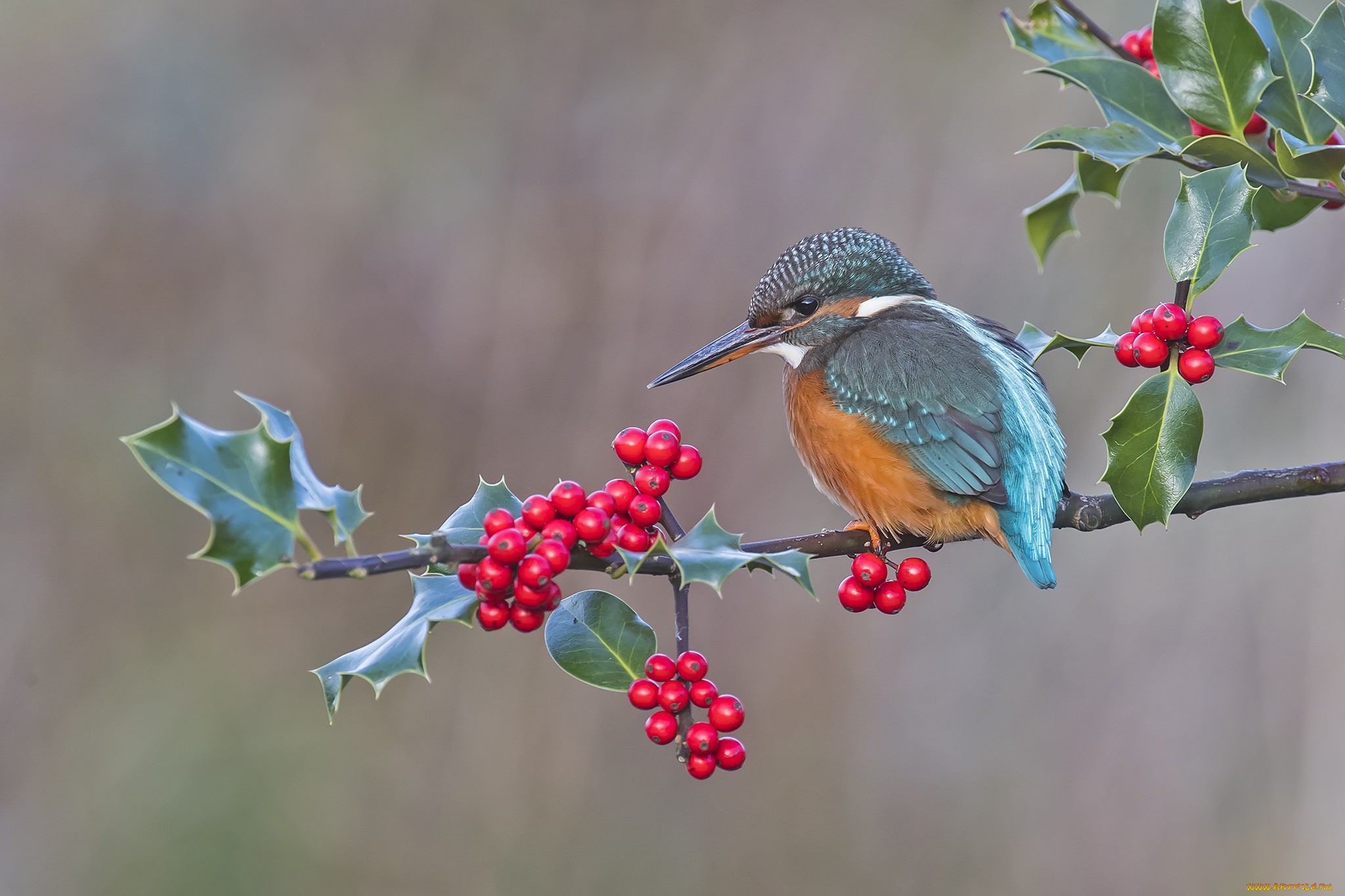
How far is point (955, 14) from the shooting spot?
11.1 feet

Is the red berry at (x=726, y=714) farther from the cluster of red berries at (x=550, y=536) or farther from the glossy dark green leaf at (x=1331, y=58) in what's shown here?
the glossy dark green leaf at (x=1331, y=58)

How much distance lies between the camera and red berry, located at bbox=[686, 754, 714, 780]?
1.07m

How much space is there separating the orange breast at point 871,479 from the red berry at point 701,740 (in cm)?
75

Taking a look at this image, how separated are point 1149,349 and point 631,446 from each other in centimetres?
58

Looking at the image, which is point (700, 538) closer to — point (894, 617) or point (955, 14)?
point (894, 617)

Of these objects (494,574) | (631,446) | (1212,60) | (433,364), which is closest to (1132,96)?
(1212,60)

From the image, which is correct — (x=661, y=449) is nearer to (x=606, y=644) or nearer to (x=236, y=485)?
(x=606, y=644)

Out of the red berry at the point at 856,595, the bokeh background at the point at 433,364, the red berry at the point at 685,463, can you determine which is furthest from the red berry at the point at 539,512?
the bokeh background at the point at 433,364

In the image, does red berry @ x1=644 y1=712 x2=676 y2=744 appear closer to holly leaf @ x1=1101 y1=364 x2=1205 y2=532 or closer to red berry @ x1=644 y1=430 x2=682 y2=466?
red berry @ x1=644 y1=430 x2=682 y2=466

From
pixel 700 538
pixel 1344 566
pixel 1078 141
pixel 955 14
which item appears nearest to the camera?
pixel 700 538

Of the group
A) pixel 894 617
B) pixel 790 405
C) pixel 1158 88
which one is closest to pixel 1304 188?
pixel 1158 88

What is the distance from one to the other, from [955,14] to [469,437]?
6.98 ft

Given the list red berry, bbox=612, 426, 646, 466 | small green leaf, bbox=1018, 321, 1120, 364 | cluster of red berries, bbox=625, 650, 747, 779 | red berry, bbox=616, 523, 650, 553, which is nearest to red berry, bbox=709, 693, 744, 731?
cluster of red berries, bbox=625, 650, 747, 779

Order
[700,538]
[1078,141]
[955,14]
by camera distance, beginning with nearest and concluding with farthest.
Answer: [700,538] < [1078,141] < [955,14]
